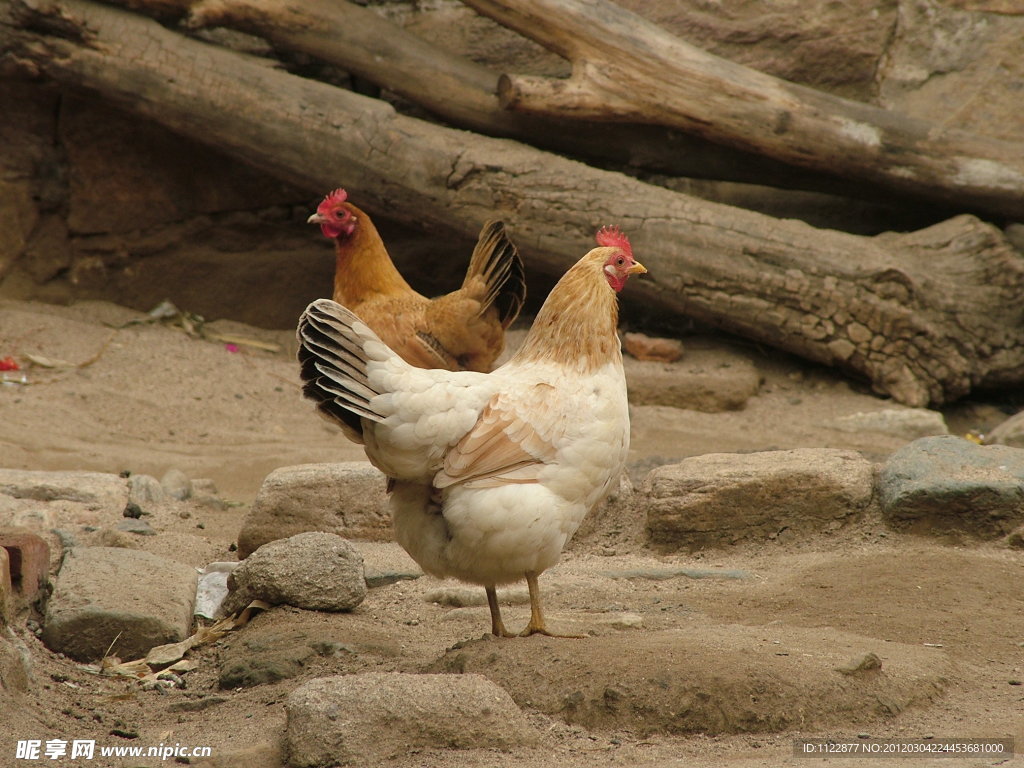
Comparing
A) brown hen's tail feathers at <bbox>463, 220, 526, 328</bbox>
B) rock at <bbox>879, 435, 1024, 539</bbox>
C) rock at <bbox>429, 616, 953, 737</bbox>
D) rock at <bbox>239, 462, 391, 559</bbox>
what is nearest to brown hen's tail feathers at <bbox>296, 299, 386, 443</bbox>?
rock at <bbox>429, 616, 953, 737</bbox>

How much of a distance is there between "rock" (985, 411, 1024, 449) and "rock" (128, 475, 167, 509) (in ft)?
15.8

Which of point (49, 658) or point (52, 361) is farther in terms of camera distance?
point (52, 361)

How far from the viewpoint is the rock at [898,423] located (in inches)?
275

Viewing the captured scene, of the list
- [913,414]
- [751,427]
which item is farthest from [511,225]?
[913,414]

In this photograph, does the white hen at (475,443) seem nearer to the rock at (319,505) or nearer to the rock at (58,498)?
the rock at (319,505)

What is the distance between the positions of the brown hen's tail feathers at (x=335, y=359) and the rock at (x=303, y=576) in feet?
2.99

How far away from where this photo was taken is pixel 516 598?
440cm

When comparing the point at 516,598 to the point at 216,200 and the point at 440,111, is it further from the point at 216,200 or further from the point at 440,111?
the point at 216,200

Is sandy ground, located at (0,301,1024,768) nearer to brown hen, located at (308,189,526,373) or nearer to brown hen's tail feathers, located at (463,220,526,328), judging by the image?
brown hen, located at (308,189,526,373)

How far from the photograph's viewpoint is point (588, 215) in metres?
7.32

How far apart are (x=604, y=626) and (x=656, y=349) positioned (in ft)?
13.7

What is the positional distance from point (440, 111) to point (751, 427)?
3.15 metres

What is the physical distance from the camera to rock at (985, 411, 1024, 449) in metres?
6.32

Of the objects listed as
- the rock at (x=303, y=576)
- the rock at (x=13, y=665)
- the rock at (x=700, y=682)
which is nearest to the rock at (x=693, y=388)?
the rock at (x=303, y=576)
